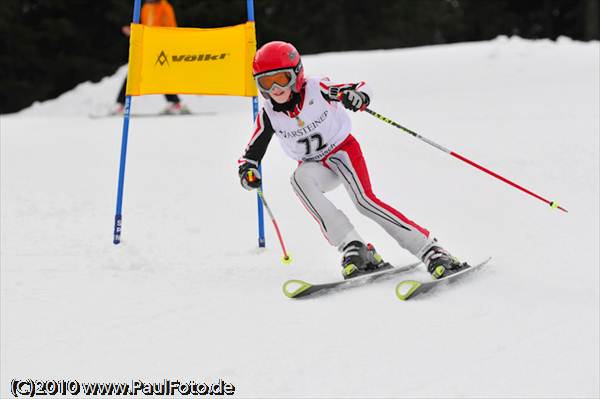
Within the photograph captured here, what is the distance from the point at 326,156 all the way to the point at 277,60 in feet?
2.52

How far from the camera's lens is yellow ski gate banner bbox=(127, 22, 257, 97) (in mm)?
5719

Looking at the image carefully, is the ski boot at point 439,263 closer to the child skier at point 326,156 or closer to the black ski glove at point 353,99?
the child skier at point 326,156

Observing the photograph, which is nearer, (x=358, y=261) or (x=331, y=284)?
(x=331, y=284)

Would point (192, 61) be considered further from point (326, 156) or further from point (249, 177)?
point (326, 156)

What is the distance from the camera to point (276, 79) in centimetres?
448

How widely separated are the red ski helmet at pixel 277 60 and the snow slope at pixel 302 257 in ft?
4.60

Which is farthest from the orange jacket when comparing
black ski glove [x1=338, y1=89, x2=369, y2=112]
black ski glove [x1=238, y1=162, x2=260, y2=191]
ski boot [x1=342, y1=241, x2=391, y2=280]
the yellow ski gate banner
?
ski boot [x1=342, y1=241, x2=391, y2=280]

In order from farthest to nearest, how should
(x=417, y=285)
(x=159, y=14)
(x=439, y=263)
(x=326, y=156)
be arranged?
1. (x=159, y=14)
2. (x=326, y=156)
3. (x=439, y=263)
4. (x=417, y=285)

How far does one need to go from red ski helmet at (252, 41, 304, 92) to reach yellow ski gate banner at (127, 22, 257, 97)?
1.25 meters

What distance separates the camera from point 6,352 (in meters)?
3.64

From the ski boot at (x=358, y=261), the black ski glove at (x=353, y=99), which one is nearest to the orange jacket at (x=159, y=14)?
the black ski glove at (x=353, y=99)

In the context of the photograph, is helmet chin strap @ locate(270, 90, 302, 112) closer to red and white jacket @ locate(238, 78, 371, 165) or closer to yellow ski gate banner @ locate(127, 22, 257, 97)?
red and white jacket @ locate(238, 78, 371, 165)

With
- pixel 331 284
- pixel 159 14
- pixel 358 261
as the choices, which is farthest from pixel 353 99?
pixel 159 14

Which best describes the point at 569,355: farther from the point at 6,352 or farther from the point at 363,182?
the point at 6,352
